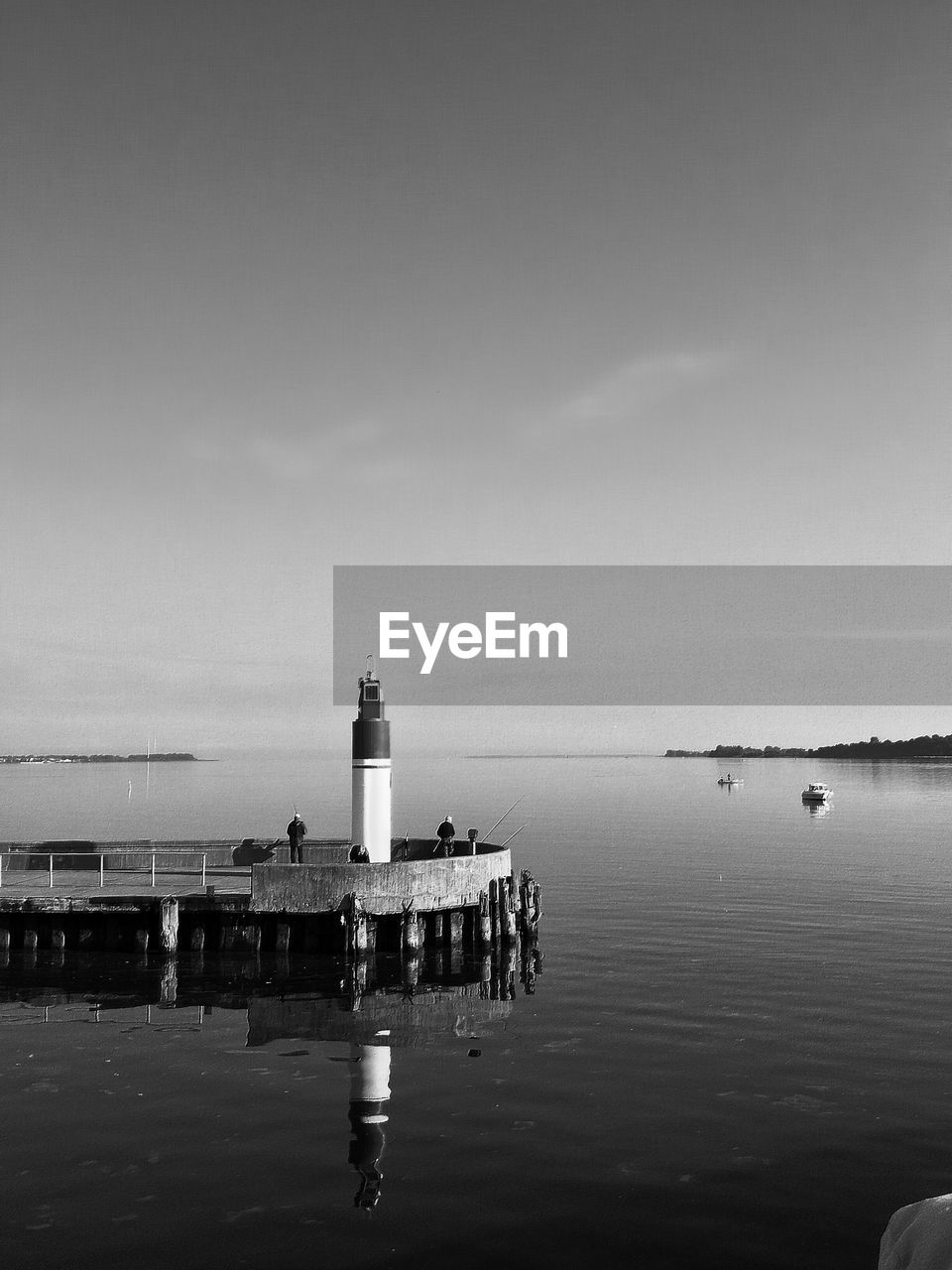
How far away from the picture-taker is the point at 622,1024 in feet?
77.8

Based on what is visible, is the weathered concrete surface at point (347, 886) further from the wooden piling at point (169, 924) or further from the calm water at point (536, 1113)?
the wooden piling at point (169, 924)

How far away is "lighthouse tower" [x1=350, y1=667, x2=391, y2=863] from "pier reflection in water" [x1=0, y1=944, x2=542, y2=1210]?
4109 mm

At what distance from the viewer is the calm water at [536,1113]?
13.4 m

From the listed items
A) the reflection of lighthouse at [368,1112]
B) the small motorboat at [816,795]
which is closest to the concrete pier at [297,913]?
the reflection of lighthouse at [368,1112]

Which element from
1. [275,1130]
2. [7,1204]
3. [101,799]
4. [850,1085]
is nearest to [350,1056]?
[275,1130]

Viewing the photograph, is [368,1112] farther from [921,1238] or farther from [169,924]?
[169,924]

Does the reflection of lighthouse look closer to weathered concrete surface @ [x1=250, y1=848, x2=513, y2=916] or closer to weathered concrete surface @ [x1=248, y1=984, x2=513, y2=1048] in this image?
weathered concrete surface @ [x1=248, y1=984, x2=513, y2=1048]

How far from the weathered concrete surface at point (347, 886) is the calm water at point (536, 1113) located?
185 cm

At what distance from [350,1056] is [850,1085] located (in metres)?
10.1

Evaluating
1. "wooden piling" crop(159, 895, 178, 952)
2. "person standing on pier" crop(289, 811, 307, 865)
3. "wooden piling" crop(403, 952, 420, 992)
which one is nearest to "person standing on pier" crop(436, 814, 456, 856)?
"wooden piling" crop(403, 952, 420, 992)

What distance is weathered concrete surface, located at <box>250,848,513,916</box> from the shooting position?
2955cm

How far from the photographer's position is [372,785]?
33.2 meters

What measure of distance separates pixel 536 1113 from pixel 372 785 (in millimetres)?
16324

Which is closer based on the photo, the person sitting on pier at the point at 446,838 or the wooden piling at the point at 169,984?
the wooden piling at the point at 169,984
